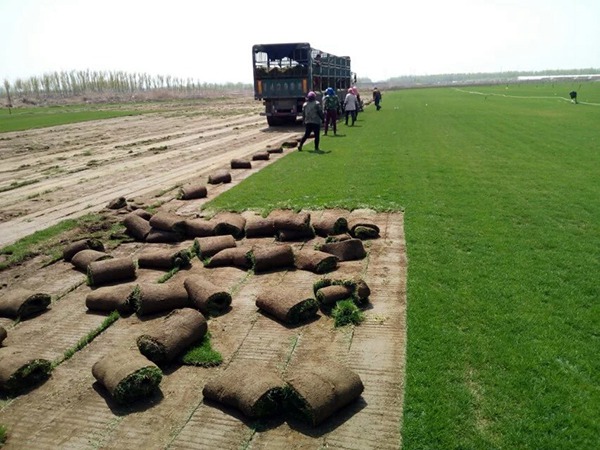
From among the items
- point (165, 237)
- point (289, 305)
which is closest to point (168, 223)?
point (165, 237)

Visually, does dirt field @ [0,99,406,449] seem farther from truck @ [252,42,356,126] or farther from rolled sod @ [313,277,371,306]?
truck @ [252,42,356,126]

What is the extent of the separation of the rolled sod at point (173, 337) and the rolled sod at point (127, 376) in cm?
18

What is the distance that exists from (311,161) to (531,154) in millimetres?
7561

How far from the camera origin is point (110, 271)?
6898 mm

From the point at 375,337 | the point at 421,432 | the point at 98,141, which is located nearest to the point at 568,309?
the point at 375,337

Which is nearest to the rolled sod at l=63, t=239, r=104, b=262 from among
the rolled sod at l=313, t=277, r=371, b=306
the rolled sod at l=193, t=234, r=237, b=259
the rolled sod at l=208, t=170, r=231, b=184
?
the rolled sod at l=193, t=234, r=237, b=259

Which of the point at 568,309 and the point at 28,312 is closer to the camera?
the point at 568,309

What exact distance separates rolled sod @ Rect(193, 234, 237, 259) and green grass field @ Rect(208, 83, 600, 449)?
8.50 feet

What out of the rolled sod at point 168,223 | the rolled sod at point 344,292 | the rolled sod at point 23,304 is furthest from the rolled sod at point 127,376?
the rolled sod at point 168,223

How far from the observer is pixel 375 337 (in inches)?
207

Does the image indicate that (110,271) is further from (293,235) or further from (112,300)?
(293,235)

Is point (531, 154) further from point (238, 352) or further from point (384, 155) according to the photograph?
point (238, 352)

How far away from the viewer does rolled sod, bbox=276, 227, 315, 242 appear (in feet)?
27.6

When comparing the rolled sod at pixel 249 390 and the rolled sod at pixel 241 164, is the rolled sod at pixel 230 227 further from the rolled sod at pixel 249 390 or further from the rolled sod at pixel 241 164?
the rolled sod at pixel 241 164
